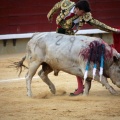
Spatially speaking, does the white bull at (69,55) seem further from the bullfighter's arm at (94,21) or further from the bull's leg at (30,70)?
the bullfighter's arm at (94,21)

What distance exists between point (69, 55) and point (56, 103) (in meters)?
0.77

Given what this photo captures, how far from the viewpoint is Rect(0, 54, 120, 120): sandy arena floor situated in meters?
6.38

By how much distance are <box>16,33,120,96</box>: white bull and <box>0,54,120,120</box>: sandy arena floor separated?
25 centimetres

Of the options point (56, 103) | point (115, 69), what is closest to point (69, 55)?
point (115, 69)

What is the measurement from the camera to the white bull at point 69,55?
7.62 meters

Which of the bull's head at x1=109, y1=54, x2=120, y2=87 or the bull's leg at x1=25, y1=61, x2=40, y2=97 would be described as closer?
the bull's head at x1=109, y1=54, x2=120, y2=87

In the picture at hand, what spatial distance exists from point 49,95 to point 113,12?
280 inches

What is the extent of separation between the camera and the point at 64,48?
778 centimetres

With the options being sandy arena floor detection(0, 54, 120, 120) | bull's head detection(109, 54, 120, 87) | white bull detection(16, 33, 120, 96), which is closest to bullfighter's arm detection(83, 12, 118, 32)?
white bull detection(16, 33, 120, 96)

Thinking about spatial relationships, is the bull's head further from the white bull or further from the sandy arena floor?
the sandy arena floor

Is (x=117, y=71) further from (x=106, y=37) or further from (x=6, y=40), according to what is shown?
(x=106, y=37)

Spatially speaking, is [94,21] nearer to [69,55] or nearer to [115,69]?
[69,55]

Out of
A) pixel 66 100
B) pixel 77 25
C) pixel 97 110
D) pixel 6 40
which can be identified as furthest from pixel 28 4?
pixel 97 110

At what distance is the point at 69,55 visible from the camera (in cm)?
772
